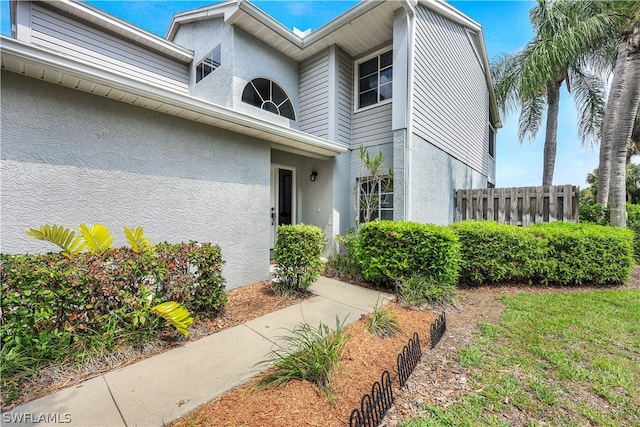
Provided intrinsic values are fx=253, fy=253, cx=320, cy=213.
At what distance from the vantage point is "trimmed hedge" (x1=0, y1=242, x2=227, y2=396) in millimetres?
2371

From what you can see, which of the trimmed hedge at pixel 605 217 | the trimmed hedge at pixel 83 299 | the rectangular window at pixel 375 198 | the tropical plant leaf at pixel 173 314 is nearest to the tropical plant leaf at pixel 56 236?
the trimmed hedge at pixel 83 299

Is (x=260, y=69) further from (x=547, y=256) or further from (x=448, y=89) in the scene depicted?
(x=547, y=256)

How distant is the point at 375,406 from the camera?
81.3 inches

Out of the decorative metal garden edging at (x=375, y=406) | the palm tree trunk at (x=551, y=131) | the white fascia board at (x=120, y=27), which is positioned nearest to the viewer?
the decorative metal garden edging at (x=375, y=406)

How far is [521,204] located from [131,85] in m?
10.2

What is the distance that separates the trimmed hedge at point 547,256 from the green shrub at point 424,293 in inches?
51.0

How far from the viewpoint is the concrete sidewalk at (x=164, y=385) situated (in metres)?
2.04

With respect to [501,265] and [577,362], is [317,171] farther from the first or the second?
[577,362]

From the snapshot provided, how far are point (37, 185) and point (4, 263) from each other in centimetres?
126

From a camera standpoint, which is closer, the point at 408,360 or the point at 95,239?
the point at 408,360

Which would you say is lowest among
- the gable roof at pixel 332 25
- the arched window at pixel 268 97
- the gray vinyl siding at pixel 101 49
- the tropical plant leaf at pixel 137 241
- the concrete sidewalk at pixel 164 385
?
the concrete sidewalk at pixel 164 385

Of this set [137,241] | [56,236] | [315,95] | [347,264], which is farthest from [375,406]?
[315,95]

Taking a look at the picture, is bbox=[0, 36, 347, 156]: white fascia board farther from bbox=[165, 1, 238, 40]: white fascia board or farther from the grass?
the grass

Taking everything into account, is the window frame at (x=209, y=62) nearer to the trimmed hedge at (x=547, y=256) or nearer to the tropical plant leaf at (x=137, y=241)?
the tropical plant leaf at (x=137, y=241)
